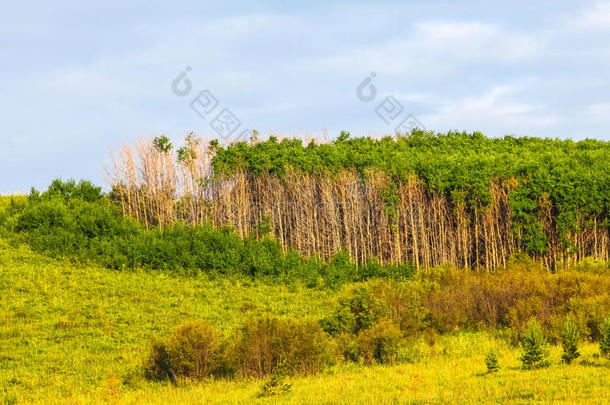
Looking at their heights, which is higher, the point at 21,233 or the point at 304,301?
the point at 21,233

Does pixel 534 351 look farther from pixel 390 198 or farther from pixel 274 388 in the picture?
pixel 390 198

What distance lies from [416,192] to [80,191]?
2631 cm

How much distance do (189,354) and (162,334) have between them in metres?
9.14

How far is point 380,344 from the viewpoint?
771 inches

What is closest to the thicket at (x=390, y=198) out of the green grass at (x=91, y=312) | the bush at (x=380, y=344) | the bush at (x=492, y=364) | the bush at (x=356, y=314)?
the green grass at (x=91, y=312)

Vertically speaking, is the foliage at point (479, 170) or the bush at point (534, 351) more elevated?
the foliage at point (479, 170)

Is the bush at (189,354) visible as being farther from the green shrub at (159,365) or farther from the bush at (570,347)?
the bush at (570,347)

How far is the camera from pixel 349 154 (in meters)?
45.3

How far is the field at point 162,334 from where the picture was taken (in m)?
14.2

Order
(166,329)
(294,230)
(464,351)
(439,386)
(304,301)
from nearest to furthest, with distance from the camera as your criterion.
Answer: (439,386)
(464,351)
(166,329)
(304,301)
(294,230)

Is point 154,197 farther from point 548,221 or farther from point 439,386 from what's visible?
point 439,386

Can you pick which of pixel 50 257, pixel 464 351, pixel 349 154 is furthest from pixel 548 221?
pixel 50 257

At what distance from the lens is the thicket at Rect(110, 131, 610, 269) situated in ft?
133

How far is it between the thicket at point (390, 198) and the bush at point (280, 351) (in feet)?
75.0
